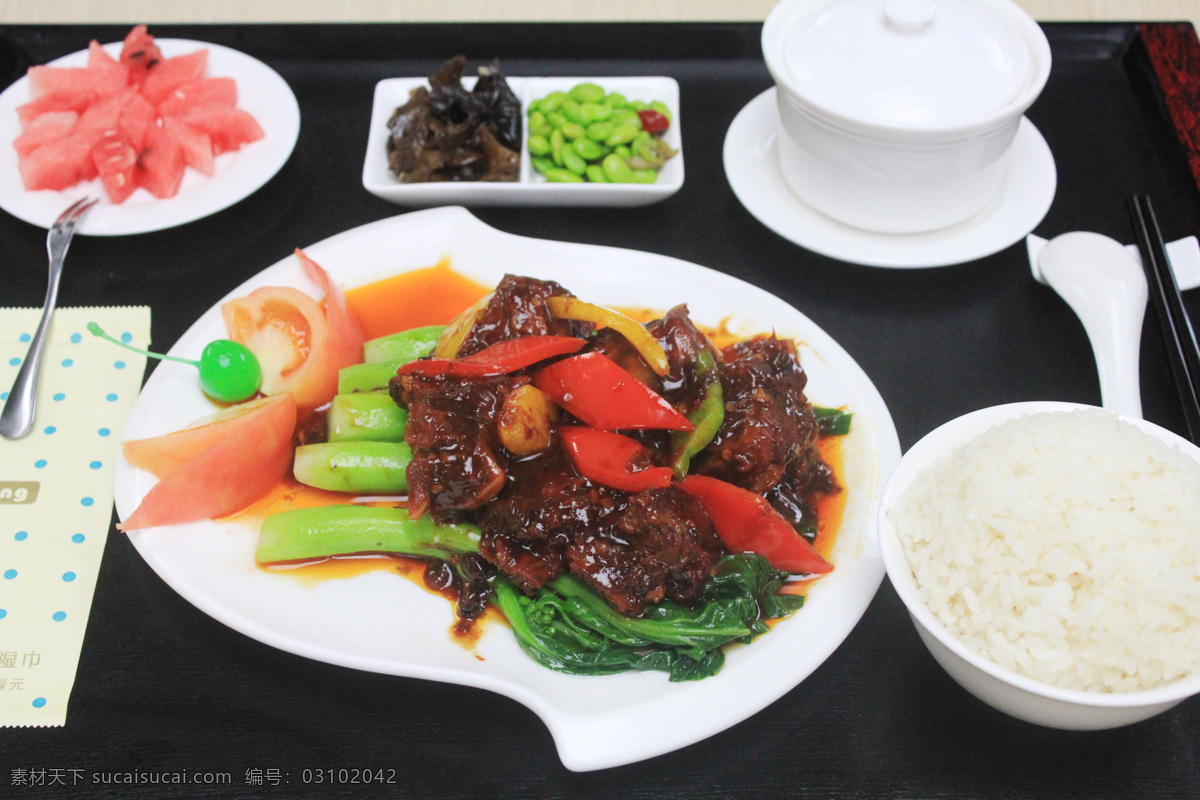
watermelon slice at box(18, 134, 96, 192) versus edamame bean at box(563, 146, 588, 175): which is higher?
watermelon slice at box(18, 134, 96, 192)

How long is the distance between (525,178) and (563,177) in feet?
0.72

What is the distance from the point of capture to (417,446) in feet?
7.78

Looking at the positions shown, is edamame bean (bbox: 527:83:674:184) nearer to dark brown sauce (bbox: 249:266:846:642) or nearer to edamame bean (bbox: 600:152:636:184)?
edamame bean (bbox: 600:152:636:184)

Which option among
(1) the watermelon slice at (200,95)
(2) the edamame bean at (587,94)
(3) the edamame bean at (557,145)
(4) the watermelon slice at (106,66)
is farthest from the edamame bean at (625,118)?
(4) the watermelon slice at (106,66)

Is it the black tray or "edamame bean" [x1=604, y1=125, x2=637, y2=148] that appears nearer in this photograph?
the black tray

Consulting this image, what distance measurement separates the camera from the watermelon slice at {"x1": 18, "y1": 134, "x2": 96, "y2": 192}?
11.2 feet

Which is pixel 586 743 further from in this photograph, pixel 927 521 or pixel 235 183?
pixel 235 183

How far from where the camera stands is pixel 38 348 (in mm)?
3086

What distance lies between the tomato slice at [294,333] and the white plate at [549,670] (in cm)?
12

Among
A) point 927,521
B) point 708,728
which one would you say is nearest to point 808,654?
point 708,728

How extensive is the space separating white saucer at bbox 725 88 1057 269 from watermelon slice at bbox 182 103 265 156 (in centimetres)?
217

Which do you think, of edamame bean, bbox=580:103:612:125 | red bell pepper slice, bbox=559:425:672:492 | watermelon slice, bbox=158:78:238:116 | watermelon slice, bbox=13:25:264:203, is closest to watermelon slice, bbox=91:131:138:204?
watermelon slice, bbox=13:25:264:203

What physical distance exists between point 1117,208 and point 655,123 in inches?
84.5

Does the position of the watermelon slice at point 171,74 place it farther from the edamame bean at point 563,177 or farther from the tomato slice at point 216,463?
the tomato slice at point 216,463
